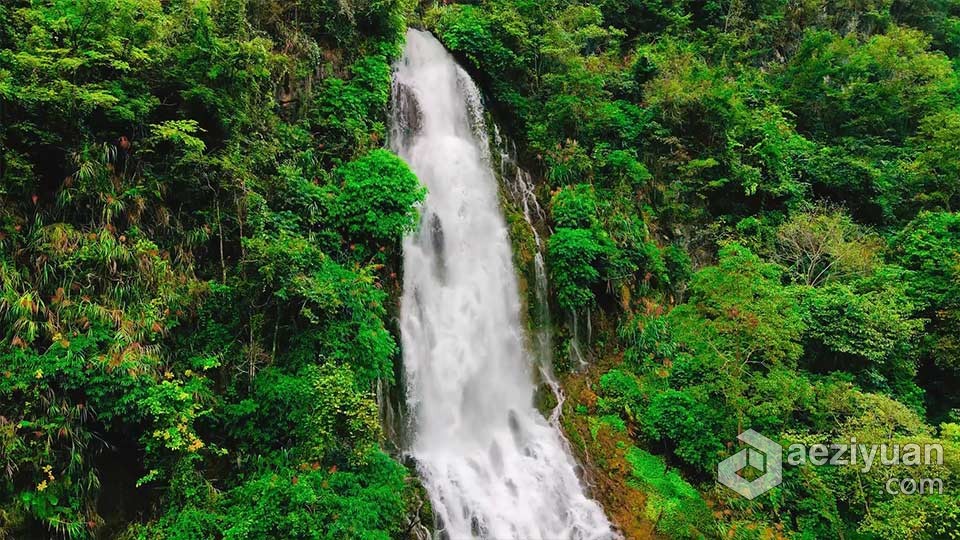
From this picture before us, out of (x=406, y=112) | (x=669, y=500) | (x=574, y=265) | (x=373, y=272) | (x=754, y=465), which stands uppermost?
(x=406, y=112)

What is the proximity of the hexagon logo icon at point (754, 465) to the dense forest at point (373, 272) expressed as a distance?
214mm

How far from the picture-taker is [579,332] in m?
12.4

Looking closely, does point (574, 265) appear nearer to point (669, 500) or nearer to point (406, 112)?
point (669, 500)

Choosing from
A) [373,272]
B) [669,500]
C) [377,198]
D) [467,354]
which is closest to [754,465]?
[669,500]

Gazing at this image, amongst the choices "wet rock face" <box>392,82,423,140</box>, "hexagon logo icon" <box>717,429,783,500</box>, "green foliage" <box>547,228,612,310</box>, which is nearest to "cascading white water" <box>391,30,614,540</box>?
"wet rock face" <box>392,82,423,140</box>

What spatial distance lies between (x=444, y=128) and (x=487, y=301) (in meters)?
4.51

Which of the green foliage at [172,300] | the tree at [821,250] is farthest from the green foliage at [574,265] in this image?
the tree at [821,250]

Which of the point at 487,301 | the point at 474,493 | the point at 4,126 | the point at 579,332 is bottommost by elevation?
the point at 474,493

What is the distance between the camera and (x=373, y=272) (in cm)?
909

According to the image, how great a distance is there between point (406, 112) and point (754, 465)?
1051 centimetres

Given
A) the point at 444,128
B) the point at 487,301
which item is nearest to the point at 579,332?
the point at 487,301

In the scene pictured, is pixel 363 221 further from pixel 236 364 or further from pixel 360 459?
pixel 360 459

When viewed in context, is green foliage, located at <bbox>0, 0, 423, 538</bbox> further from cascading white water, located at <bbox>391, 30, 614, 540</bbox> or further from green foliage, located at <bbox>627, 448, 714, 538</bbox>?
green foliage, located at <bbox>627, 448, 714, 538</bbox>

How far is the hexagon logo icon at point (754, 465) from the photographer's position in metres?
10.0
